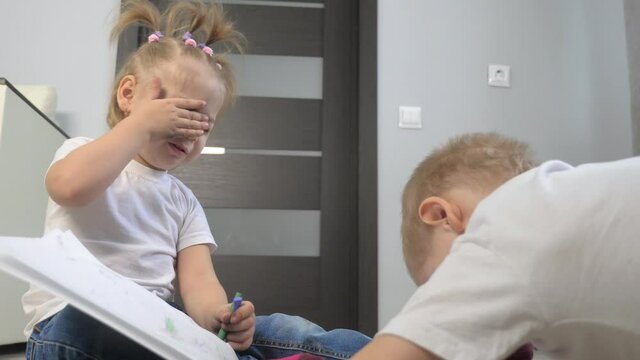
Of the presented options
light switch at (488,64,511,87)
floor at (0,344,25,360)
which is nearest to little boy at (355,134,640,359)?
floor at (0,344,25,360)

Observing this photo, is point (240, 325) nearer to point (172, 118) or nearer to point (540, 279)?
point (172, 118)

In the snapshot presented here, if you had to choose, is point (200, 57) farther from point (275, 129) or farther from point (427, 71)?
point (427, 71)

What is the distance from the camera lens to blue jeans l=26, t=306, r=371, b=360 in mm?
481

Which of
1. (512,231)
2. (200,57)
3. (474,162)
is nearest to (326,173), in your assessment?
(200,57)

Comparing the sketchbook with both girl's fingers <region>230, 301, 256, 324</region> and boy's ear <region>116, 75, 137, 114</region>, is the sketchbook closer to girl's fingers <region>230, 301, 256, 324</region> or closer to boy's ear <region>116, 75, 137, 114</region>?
girl's fingers <region>230, 301, 256, 324</region>

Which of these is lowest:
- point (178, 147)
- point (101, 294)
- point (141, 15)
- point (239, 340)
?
point (239, 340)

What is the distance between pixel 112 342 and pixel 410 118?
5.99 ft

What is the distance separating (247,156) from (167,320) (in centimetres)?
173

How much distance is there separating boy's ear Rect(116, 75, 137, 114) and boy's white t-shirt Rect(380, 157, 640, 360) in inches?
22.7

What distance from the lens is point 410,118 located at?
220 cm

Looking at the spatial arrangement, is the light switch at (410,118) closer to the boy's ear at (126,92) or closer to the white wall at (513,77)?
the white wall at (513,77)

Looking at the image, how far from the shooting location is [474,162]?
540mm

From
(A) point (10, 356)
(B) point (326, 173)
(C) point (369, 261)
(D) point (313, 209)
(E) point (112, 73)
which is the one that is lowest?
(A) point (10, 356)

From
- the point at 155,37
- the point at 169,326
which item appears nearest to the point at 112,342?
the point at 169,326
